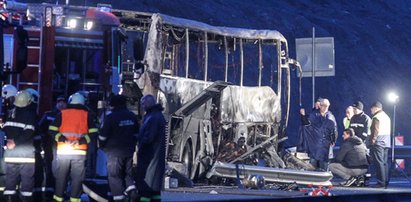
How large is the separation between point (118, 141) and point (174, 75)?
29.1 ft

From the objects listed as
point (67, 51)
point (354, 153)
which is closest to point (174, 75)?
point (354, 153)

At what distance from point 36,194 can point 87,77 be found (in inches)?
130

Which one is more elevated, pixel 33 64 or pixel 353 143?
pixel 33 64

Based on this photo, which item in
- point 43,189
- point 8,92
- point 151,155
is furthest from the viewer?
point 8,92

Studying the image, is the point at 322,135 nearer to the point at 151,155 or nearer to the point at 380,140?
the point at 380,140

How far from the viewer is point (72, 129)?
16438 mm

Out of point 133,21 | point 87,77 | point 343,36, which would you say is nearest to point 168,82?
point 133,21

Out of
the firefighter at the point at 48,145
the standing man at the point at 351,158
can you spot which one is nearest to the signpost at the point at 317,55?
the standing man at the point at 351,158

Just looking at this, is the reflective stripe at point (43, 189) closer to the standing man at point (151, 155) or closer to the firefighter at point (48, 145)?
the firefighter at point (48, 145)

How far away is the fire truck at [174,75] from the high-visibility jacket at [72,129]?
99 centimetres

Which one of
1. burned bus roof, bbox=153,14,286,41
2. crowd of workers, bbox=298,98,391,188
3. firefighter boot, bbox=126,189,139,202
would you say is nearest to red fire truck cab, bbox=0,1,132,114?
firefighter boot, bbox=126,189,139,202

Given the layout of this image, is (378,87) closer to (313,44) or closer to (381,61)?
(381,61)

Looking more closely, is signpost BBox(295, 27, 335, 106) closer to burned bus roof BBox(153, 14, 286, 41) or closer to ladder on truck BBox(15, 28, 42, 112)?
burned bus roof BBox(153, 14, 286, 41)

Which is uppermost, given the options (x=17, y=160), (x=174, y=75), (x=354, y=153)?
(x=174, y=75)
